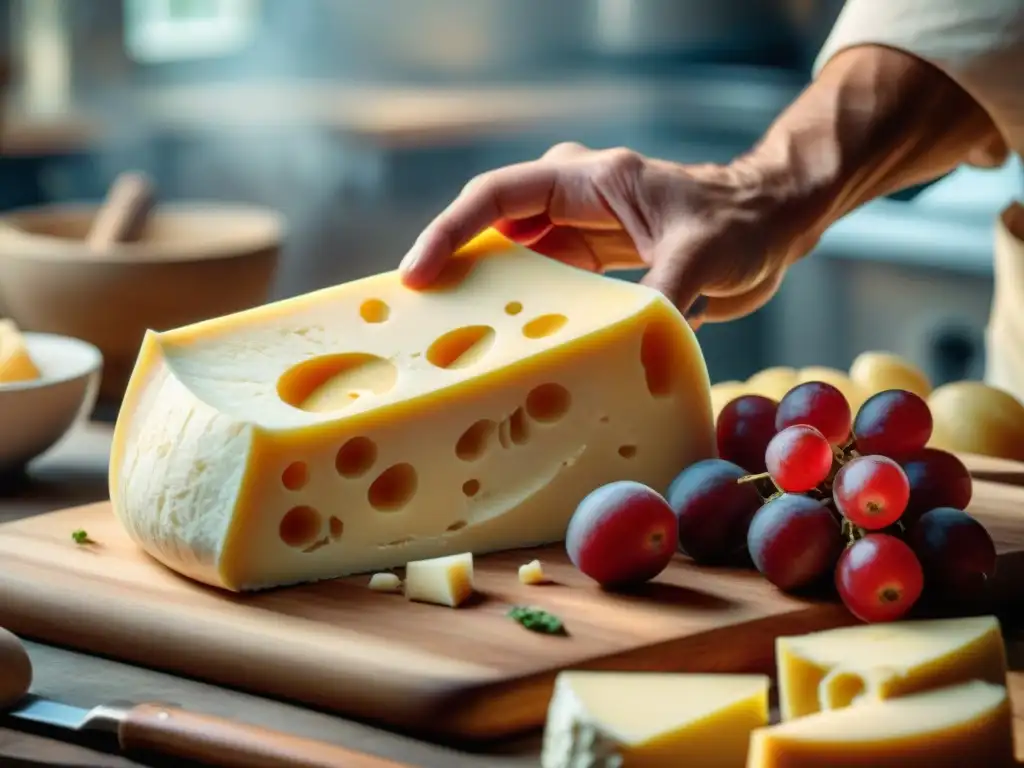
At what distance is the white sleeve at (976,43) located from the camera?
5.02 feet

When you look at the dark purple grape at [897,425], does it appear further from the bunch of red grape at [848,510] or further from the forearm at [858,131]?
the forearm at [858,131]

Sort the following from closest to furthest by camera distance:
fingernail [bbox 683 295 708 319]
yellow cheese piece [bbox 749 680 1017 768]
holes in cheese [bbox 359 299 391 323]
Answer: yellow cheese piece [bbox 749 680 1017 768] → holes in cheese [bbox 359 299 391 323] → fingernail [bbox 683 295 708 319]

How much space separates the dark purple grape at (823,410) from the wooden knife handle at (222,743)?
19.4 inches

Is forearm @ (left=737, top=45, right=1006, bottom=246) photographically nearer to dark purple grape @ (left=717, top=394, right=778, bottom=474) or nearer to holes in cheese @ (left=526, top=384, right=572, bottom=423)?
dark purple grape @ (left=717, top=394, right=778, bottom=474)

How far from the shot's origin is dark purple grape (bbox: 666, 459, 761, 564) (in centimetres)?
111

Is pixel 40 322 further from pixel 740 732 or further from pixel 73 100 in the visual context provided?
pixel 73 100

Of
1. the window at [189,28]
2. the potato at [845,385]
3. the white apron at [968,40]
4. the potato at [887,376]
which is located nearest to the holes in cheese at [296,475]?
the potato at [845,385]

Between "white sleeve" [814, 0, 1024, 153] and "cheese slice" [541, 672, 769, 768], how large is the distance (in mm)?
925

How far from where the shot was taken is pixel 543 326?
4.00 feet

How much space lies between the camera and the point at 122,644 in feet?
3.36

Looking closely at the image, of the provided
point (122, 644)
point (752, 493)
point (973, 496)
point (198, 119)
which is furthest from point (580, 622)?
point (198, 119)

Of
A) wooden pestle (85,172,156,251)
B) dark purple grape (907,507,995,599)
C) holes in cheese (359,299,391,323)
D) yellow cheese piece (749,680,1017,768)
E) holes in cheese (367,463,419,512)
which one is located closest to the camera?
yellow cheese piece (749,680,1017,768)

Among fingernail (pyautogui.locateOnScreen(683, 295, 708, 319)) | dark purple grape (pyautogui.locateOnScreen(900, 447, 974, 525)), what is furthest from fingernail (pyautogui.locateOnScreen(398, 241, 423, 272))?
dark purple grape (pyautogui.locateOnScreen(900, 447, 974, 525))

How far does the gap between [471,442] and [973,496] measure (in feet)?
1.56
